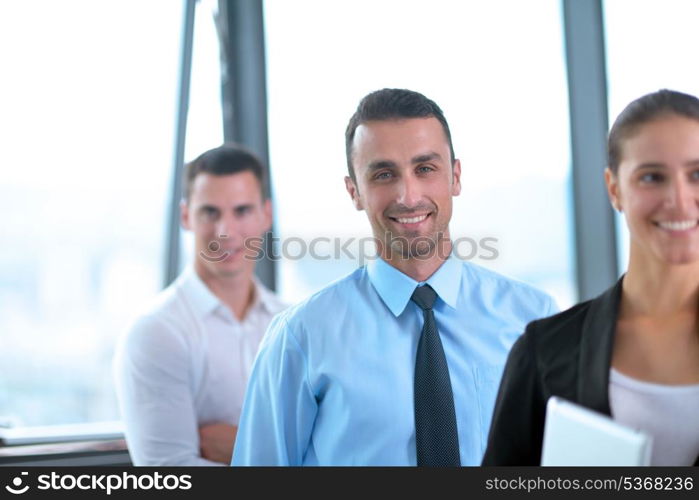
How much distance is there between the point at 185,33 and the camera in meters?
2.66

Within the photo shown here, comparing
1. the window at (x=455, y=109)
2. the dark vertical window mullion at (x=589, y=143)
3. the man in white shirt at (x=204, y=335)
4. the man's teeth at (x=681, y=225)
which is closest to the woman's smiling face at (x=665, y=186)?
the man's teeth at (x=681, y=225)

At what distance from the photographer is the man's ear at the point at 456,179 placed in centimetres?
132

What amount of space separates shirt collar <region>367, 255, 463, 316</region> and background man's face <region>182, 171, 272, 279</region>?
0.85 metres

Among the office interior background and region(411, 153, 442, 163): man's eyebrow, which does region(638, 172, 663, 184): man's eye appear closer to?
region(411, 153, 442, 163): man's eyebrow

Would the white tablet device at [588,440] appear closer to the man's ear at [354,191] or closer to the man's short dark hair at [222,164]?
the man's ear at [354,191]

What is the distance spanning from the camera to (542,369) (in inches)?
37.9

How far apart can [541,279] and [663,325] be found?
6.71 feet

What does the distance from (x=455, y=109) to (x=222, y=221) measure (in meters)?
0.87

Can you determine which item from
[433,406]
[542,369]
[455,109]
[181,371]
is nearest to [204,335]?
[181,371]

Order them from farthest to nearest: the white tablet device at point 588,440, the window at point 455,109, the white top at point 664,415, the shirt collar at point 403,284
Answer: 1. the window at point 455,109
2. the shirt collar at point 403,284
3. the white top at point 664,415
4. the white tablet device at point 588,440

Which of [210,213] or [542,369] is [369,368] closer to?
[542,369]

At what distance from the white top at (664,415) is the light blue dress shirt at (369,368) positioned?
15.7 inches

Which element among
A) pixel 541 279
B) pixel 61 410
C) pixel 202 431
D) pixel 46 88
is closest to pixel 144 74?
pixel 46 88
